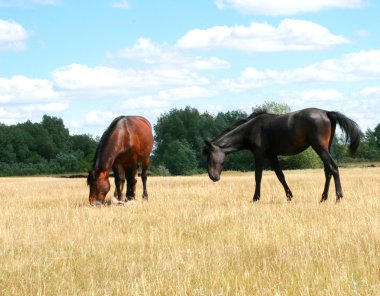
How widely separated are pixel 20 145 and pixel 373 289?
330ft

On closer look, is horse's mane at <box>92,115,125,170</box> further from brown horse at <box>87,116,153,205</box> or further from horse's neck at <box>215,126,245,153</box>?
horse's neck at <box>215,126,245,153</box>

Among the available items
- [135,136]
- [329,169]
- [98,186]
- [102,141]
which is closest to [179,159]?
[135,136]

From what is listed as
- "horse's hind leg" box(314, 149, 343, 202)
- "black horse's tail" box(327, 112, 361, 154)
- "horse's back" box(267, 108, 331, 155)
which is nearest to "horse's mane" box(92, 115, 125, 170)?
"horse's back" box(267, 108, 331, 155)

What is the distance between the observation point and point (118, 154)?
557 inches

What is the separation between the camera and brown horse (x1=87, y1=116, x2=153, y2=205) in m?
13.3

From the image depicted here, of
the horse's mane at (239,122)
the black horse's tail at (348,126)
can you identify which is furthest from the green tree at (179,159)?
the black horse's tail at (348,126)

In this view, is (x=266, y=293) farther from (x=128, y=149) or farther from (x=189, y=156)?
(x=189, y=156)

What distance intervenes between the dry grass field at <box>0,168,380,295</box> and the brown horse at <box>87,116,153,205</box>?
143cm

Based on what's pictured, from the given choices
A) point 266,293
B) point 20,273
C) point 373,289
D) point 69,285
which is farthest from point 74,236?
point 373,289

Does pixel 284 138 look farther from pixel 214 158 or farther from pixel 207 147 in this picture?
pixel 207 147

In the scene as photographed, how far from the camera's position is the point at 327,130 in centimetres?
1303

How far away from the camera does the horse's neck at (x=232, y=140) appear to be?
14.1m

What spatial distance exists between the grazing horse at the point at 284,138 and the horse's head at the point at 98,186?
8.86 feet

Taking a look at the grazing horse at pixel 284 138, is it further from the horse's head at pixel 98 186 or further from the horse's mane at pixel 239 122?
the horse's head at pixel 98 186
